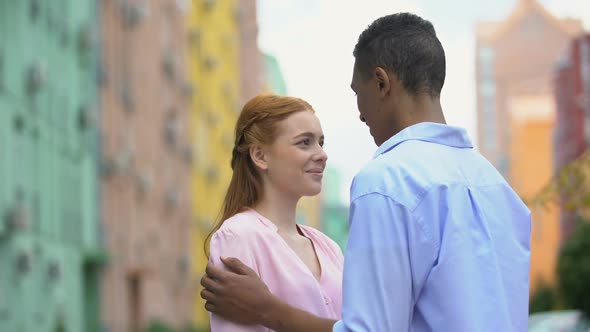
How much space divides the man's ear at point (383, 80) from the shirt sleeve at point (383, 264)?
40 cm

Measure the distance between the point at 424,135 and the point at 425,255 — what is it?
39cm

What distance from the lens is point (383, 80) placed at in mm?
3389

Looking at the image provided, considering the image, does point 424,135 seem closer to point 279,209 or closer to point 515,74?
point 279,209

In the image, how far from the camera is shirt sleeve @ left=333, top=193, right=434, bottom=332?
305 cm

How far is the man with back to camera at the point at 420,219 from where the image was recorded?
307 cm

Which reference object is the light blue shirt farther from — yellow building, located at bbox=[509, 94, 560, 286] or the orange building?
the orange building

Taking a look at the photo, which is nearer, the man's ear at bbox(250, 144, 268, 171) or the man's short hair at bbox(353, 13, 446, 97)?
the man's short hair at bbox(353, 13, 446, 97)

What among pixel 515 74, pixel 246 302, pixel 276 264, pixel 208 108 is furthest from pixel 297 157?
pixel 515 74

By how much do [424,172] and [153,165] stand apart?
37.8 m

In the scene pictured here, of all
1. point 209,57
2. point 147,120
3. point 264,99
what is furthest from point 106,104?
point 264,99

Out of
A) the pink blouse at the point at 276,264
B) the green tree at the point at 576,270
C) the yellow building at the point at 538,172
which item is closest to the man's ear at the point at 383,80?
the pink blouse at the point at 276,264

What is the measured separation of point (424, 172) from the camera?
3.18 metres

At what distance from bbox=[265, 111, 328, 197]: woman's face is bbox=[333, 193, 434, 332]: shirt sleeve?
103 centimetres

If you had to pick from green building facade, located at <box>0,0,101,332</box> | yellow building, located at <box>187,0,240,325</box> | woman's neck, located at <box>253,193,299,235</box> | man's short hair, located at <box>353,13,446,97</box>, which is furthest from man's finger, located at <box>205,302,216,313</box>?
yellow building, located at <box>187,0,240,325</box>
